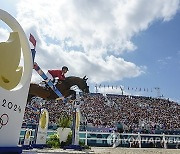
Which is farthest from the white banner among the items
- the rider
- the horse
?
the rider

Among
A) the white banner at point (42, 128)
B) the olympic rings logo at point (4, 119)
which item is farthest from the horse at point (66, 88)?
the olympic rings logo at point (4, 119)

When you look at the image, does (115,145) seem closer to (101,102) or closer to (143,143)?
(143,143)

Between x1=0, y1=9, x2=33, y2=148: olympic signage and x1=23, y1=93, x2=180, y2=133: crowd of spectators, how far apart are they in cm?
2813

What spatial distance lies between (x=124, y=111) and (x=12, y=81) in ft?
134

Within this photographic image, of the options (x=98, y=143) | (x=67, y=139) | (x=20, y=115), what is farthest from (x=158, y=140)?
(x=20, y=115)

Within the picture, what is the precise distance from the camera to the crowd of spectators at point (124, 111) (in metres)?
36.6

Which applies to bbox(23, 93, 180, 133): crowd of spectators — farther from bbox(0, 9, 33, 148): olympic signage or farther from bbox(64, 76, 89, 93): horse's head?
bbox(0, 9, 33, 148): olympic signage

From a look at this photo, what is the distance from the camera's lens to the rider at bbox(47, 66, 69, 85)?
11203 mm

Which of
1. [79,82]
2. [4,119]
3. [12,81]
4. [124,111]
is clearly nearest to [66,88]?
[79,82]

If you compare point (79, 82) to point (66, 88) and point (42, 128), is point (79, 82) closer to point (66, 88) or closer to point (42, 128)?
point (66, 88)

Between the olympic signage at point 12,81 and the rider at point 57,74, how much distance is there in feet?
18.9

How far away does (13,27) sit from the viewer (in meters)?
5.13

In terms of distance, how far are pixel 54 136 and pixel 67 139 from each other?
96cm

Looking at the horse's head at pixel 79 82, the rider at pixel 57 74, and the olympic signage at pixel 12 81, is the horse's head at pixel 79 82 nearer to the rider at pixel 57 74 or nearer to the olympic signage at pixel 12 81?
the rider at pixel 57 74
